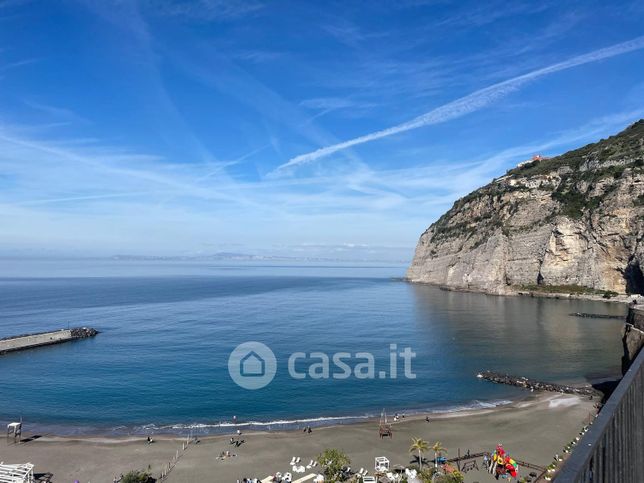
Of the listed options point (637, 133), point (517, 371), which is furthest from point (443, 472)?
point (637, 133)

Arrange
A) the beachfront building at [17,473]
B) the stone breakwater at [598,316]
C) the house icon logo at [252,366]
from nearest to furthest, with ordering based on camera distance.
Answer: the beachfront building at [17,473]
the house icon logo at [252,366]
the stone breakwater at [598,316]

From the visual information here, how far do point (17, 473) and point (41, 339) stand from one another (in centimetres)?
5250

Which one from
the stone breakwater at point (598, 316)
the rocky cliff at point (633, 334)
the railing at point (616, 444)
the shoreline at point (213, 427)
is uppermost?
the railing at point (616, 444)

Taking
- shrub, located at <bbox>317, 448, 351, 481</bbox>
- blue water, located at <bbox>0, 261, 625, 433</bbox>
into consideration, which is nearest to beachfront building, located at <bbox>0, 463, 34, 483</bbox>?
blue water, located at <bbox>0, 261, 625, 433</bbox>

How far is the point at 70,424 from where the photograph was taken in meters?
39.8

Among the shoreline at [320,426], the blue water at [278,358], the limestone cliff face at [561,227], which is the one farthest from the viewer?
the limestone cliff face at [561,227]

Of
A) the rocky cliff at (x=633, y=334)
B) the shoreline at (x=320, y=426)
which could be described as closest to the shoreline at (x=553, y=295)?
the rocky cliff at (x=633, y=334)

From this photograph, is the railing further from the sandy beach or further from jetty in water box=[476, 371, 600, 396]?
jetty in water box=[476, 371, 600, 396]

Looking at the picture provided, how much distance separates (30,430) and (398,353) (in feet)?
143

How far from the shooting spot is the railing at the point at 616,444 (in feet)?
11.5

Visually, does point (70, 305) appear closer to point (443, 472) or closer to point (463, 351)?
point (463, 351)

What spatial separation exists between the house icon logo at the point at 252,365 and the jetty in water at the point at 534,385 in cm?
2520

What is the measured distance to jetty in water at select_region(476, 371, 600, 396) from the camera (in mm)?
46812

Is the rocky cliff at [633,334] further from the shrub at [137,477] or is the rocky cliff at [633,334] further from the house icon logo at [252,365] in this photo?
the shrub at [137,477]
